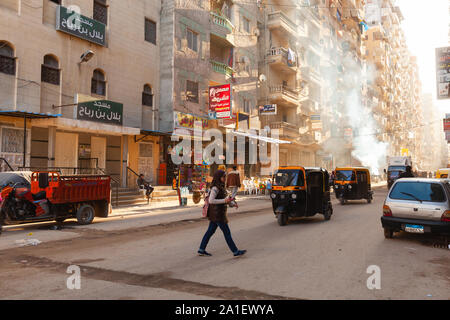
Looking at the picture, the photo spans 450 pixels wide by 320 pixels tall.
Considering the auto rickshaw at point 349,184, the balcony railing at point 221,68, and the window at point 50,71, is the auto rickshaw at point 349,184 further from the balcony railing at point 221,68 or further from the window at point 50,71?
the window at point 50,71

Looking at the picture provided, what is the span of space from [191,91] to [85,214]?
46.6 feet

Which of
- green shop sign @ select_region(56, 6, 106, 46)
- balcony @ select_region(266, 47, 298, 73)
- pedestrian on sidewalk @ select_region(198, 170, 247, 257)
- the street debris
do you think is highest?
balcony @ select_region(266, 47, 298, 73)

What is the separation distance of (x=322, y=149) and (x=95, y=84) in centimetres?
3389

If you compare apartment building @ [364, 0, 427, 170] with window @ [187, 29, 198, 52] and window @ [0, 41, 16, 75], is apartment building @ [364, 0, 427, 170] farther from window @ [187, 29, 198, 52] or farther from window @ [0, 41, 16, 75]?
window @ [0, 41, 16, 75]

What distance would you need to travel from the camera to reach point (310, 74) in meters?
41.4

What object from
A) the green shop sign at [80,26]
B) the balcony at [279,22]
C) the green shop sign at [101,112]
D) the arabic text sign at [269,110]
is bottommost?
the green shop sign at [101,112]

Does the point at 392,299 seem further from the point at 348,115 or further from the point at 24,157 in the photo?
the point at 348,115

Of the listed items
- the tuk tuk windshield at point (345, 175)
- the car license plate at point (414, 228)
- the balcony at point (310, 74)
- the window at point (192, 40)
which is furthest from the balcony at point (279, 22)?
the car license plate at point (414, 228)

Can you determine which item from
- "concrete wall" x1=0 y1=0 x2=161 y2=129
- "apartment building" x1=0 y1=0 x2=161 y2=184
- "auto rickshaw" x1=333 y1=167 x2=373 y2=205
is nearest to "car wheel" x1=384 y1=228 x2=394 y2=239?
"auto rickshaw" x1=333 y1=167 x2=373 y2=205

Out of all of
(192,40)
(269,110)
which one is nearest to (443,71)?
(269,110)

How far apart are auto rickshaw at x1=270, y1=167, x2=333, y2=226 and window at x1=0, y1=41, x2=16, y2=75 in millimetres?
12331

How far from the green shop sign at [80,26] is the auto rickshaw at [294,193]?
12709 millimetres

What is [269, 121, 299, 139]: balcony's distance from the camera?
108 feet

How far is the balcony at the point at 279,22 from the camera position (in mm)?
34125
